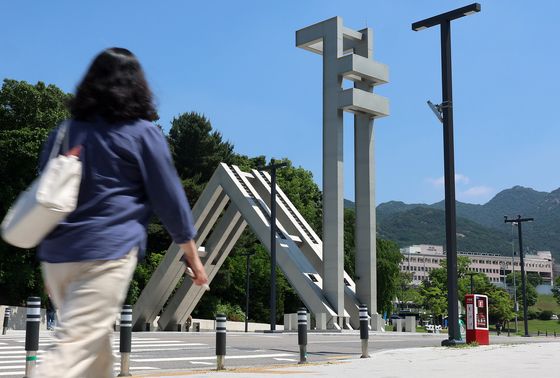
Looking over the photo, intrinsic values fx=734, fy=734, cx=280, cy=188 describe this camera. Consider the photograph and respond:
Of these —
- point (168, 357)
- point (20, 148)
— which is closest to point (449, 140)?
Result: point (168, 357)

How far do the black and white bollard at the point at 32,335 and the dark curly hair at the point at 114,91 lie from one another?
18.1ft

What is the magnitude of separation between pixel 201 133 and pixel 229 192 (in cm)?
3209

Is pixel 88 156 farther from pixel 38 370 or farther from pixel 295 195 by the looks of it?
pixel 295 195

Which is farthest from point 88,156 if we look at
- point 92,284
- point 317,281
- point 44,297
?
point 44,297

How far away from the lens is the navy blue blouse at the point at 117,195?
2.86m

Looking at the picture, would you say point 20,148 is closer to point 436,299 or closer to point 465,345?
point 465,345

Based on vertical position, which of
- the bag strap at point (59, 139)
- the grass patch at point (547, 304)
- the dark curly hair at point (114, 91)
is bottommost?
the grass patch at point (547, 304)

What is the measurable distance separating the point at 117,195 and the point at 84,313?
0.50 metres

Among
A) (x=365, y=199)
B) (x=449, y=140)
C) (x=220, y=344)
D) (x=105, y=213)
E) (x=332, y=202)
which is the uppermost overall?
(x=365, y=199)

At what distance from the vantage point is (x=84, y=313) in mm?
2789

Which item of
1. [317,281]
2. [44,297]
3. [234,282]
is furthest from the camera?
[234,282]

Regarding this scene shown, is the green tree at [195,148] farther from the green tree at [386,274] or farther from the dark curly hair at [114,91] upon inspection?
the dark curly hair at [114,91]

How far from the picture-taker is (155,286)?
3653 centimetres

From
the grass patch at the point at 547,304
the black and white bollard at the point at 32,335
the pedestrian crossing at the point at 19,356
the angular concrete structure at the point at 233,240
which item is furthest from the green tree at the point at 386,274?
the grass patch at the point at 547,304
